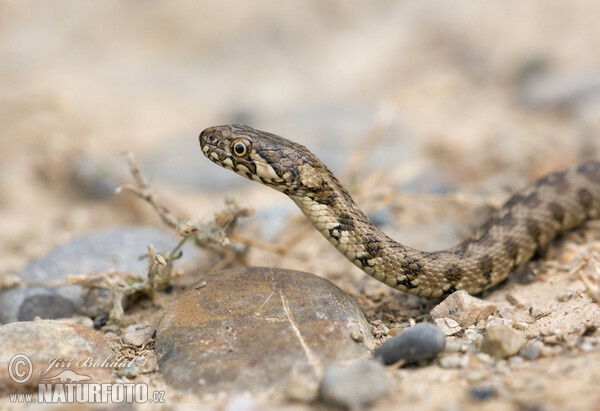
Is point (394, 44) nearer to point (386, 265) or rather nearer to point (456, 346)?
point (386, 265)

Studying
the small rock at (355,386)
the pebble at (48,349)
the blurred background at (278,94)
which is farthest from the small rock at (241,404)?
the blurred background at (278,94)

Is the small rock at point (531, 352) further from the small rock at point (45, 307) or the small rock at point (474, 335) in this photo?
the small rock at point (45, 307)

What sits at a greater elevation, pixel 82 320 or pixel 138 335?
pixel 82 320

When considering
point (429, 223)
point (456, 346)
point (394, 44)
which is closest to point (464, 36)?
point (394, 44)

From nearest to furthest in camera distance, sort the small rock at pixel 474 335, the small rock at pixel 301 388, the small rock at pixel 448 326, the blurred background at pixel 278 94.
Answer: the small rock at pixel 301 388, the small rock at pixel 474 335, the small rock at pixel 448 326, the blurred background at pixel 278 94

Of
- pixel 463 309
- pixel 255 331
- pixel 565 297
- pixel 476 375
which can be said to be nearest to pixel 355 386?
pixel 476 375

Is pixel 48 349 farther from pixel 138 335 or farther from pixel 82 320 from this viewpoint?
pixel 82 320
